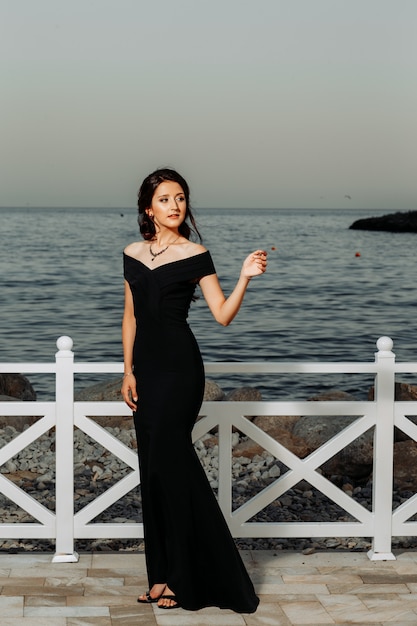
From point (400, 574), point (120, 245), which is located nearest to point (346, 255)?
point (120, 245)

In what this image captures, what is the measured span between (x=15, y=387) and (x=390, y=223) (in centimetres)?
7132

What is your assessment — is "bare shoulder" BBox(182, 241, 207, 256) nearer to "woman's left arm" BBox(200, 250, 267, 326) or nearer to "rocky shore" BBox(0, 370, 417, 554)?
"woman's left arm" BBox(200, 250, 267, 326)

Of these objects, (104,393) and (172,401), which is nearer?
(172,401)

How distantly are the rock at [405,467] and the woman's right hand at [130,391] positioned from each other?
448cm

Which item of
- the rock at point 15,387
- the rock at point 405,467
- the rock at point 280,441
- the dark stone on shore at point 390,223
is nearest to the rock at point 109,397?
the rock at point 15,387

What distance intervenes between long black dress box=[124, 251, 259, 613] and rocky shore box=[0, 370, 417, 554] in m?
2.28

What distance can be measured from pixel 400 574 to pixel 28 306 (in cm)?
2782

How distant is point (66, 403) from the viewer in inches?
196

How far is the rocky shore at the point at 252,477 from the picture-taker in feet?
23.2

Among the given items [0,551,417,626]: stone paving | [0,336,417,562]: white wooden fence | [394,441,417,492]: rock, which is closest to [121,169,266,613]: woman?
[0,551,417,626]: stone paving

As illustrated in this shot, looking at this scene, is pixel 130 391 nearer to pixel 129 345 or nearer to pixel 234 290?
pixel 129 345

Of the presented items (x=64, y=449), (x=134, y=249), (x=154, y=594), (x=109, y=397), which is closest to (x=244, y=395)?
(x=109, y=397)

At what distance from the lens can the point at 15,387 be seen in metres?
13.0

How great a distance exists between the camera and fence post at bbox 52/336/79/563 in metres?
4.94
